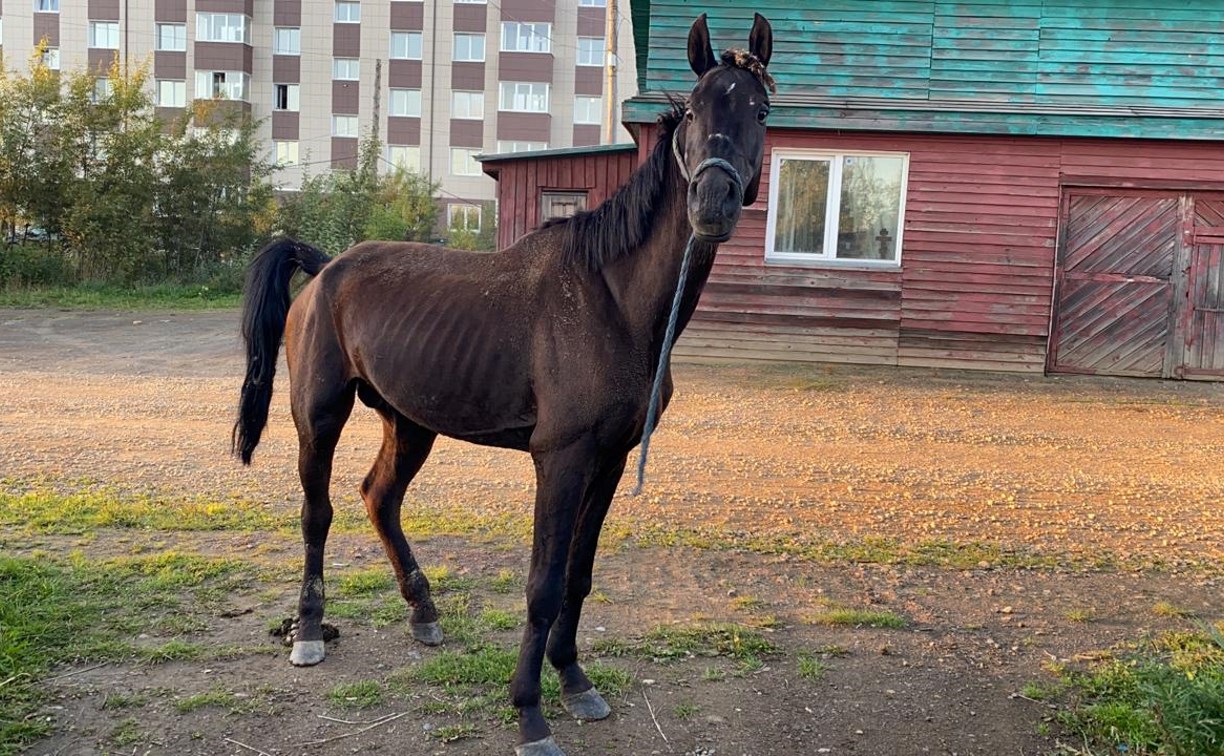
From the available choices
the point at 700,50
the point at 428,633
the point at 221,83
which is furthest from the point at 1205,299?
the point at 221,83

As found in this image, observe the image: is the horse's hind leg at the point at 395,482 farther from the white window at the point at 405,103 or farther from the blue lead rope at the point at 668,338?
the white window at the point at 405,103

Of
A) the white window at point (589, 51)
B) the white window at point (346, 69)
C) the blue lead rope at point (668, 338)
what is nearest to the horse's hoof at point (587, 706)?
the blue lead rope at point (668, 338)

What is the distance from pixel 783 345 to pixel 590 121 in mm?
34692

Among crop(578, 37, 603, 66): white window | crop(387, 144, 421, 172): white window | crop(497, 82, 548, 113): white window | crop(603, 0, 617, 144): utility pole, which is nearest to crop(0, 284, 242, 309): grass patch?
crop(603, 0, 617, 144): utility pole

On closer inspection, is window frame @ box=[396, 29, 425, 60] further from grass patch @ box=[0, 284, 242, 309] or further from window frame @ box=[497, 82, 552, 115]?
grass patch @ box=[0, 284, 242, 309]

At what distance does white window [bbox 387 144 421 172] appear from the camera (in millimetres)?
45344

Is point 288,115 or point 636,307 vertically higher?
point 288,115

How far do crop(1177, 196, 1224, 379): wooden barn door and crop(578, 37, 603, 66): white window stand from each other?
3656cm

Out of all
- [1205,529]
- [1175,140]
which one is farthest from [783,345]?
[1205,529]

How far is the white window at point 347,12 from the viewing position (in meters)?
44.8

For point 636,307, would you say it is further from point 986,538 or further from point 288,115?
point 288,115

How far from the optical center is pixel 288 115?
1789 inches

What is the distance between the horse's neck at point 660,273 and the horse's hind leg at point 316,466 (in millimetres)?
1485

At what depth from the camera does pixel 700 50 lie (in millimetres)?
3273
